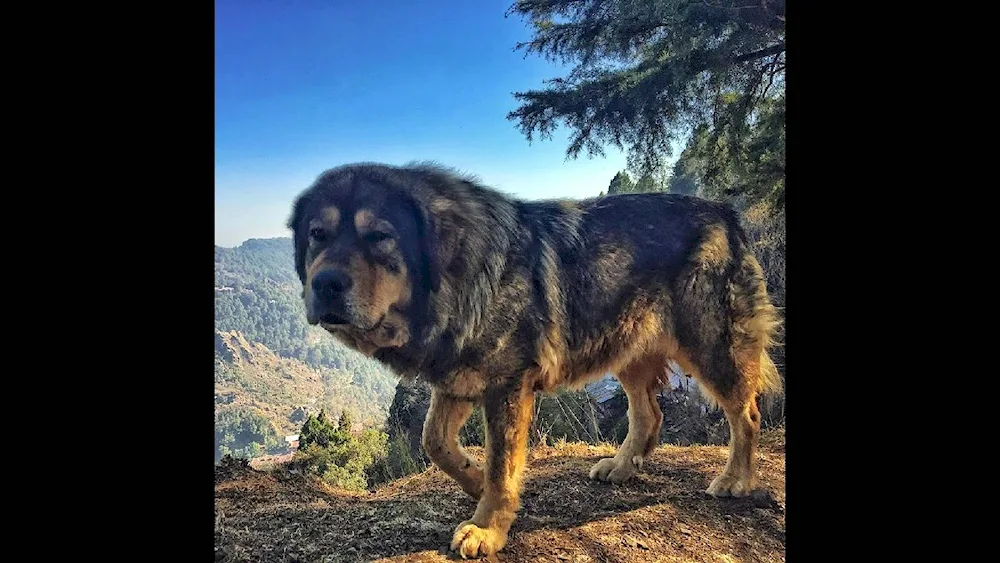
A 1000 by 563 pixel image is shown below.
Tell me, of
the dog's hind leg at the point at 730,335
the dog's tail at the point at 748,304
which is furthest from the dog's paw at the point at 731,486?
the dog's tail at the point at 748,304

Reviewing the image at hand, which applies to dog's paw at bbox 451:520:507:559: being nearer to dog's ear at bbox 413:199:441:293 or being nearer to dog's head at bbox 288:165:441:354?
dog's head at bbox 288:165:441:354

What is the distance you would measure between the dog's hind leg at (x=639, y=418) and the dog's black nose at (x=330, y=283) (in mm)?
2089

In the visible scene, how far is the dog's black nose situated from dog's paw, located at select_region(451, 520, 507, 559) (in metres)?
1.31

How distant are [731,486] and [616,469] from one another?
685mm

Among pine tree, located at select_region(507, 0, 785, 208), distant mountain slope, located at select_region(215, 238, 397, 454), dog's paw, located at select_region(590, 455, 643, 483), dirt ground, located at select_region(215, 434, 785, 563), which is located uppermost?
pine tree, located at select_region(507, 0, 785, 208)

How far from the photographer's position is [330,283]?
239 centimetres

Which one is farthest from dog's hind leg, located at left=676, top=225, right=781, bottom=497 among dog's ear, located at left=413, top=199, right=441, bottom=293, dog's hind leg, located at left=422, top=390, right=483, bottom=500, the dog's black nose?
the dog's black nose

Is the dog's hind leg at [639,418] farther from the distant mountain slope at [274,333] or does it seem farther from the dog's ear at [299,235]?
the dog's ear at [299,235]

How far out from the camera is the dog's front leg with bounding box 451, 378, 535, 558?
283 cm

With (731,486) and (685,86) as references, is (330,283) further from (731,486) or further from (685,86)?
(685,86)

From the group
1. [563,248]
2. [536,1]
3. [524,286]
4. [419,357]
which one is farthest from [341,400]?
[536,1]

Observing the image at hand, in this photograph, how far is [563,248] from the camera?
3.21 metres

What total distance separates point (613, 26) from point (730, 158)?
1360mm
